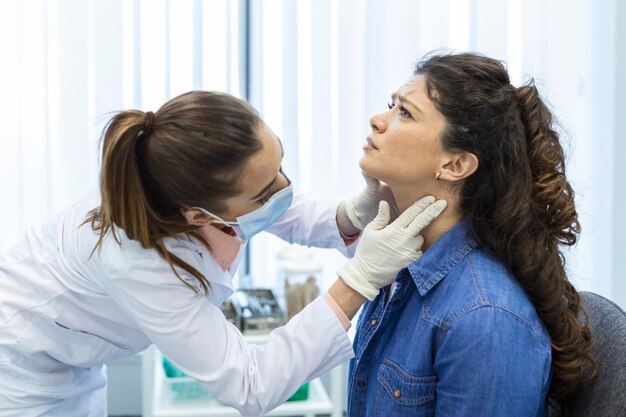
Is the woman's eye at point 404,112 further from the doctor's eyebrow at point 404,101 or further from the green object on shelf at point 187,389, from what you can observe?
the green object on shelf at point 187,389

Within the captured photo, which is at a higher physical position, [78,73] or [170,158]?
[78,73]

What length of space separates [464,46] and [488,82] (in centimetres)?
118

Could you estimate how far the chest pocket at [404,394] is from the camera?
50.3 inches

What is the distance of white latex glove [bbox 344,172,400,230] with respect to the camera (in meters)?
1.61

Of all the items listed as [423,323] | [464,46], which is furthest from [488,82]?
[464,46]

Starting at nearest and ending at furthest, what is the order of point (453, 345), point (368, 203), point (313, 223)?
1. point (453, 345)
2. point (368, 203)
3. point (313, 223)

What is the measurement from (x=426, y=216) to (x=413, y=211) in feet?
0.09

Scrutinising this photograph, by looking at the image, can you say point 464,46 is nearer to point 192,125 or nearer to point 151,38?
point 151,38

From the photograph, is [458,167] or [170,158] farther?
[458,167]

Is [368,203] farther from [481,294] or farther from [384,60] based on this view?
[384,60]

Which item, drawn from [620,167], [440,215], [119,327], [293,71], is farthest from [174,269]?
[620,167]

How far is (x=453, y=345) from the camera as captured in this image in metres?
1.21

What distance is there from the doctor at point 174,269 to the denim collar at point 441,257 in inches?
1.3

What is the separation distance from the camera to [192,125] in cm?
122
